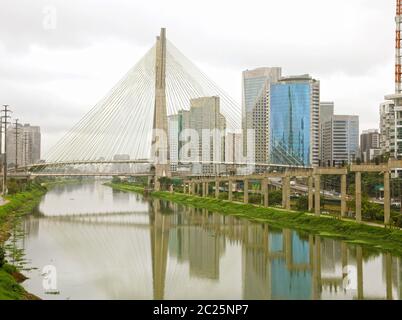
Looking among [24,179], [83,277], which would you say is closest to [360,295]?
[83,277]

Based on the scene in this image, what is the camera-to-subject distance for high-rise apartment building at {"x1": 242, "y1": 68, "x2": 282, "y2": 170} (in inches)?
1552

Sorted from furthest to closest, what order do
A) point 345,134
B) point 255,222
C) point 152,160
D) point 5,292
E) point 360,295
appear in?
1. point 345,134
2. point 152,160
3. point 255,222
4. point 360,295
5. point 5,292

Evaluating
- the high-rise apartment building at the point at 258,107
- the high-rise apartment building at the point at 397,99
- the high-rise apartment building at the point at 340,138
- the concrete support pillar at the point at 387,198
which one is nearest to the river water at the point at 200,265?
the concrete support pillar at the point at 387,198

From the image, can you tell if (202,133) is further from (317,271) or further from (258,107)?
(317,271)

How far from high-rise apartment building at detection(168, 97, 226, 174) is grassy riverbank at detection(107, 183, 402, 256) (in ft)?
44.3

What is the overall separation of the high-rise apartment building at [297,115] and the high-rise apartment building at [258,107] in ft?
3.04

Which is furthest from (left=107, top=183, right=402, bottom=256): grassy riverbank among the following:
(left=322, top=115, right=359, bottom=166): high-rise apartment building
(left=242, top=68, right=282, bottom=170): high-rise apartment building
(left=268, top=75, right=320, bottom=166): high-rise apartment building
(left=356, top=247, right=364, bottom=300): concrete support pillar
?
(left=322, top=115, right=359, bottom=166): high-rise apartment building

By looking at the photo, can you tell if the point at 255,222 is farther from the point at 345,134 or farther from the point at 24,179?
the point at 345,134

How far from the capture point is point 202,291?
745 centimetres

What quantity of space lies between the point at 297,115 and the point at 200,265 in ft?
110

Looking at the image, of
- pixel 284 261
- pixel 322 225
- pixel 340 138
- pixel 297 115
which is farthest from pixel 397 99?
pixel 340 138

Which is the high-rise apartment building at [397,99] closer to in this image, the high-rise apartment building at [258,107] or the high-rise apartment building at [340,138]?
the high-rise apartment building at [258,107]

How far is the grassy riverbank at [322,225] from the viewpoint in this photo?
10623 millimetres

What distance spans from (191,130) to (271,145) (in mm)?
6562
